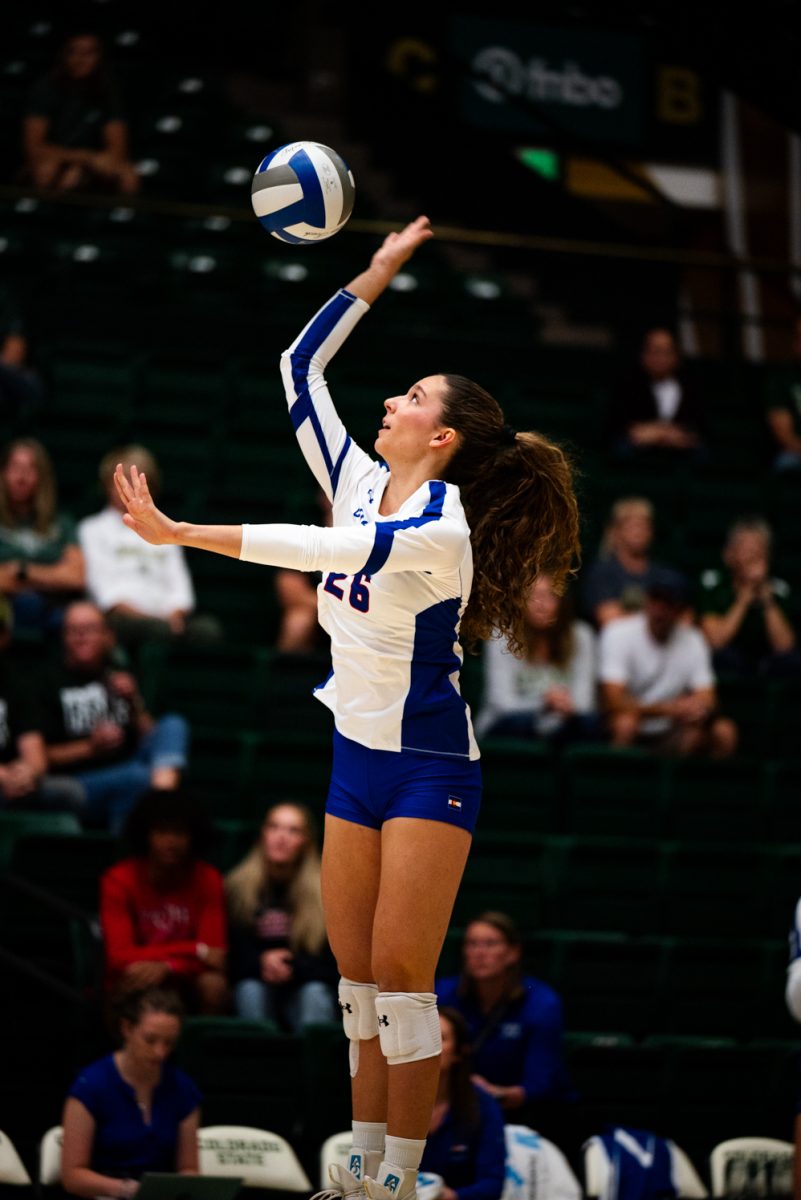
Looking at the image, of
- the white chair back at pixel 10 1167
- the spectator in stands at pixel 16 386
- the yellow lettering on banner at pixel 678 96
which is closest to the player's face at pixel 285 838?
the white chair back at pixel 10 1167

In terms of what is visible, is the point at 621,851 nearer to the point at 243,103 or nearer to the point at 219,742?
the point at 219,742

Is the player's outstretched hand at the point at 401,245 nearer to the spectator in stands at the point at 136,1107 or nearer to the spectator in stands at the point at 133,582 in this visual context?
the spectator in stands at the point at 136,1107

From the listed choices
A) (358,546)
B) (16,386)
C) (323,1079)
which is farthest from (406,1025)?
(16,386)

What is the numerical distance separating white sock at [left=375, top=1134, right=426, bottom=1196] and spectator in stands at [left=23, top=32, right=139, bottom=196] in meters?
8.41

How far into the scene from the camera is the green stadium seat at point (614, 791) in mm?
9086

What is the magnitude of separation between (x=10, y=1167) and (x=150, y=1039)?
64cm

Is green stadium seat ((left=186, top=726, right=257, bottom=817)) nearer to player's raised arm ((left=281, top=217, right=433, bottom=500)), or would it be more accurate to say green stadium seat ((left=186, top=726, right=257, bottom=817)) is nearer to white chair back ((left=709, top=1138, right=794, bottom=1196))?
white chair back ((left=709, top=1138, right=794, bottom=1196))

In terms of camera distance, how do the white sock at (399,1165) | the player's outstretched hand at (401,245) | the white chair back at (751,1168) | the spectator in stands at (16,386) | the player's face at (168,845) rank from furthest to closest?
the spectator in stands at (16,386)
the player's face at (168,845)
the white chair back at (751,1168)
the player's outstretched hand at (401,245)
the white sock at (399,1165)

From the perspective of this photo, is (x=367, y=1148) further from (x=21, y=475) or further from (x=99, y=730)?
(x=21, y=475)

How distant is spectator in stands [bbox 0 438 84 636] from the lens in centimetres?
927

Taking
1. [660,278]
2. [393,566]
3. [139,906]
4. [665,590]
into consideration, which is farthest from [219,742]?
[660,278]

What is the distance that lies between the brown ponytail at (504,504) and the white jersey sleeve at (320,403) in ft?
1.11

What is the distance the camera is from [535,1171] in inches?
260

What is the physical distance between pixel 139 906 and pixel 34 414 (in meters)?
4.30
